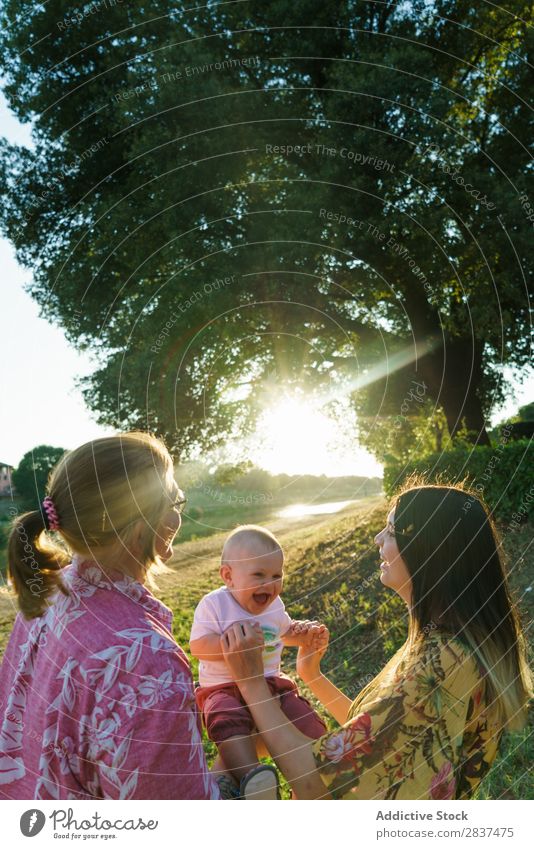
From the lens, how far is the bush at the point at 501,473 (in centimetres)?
1077

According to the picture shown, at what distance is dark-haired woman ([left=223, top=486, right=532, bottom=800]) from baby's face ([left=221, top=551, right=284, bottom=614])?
848 millimetres

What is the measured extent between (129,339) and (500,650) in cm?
883

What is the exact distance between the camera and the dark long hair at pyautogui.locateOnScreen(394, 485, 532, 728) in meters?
2.47

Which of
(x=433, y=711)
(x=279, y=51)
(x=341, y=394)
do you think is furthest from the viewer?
(x=341, y=394)

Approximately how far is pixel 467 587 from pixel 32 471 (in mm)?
3292

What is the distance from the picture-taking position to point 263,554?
342 cm

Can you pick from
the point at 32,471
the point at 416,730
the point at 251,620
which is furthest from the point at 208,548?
the point at 416,730

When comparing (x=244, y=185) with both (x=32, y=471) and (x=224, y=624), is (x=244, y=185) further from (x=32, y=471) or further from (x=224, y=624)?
(x=224, y=624)

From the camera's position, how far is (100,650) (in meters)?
2.22

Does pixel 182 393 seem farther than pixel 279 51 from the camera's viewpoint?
No

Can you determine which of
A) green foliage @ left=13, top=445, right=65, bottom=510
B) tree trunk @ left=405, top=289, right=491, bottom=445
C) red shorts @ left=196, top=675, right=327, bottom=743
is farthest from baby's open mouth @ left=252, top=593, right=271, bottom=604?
tree trunk @ left=405, top=289, right=491, bottom=445

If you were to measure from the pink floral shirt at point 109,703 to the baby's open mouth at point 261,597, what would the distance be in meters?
1.01

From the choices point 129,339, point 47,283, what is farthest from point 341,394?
point 47,283

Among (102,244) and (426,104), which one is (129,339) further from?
(426,104)
